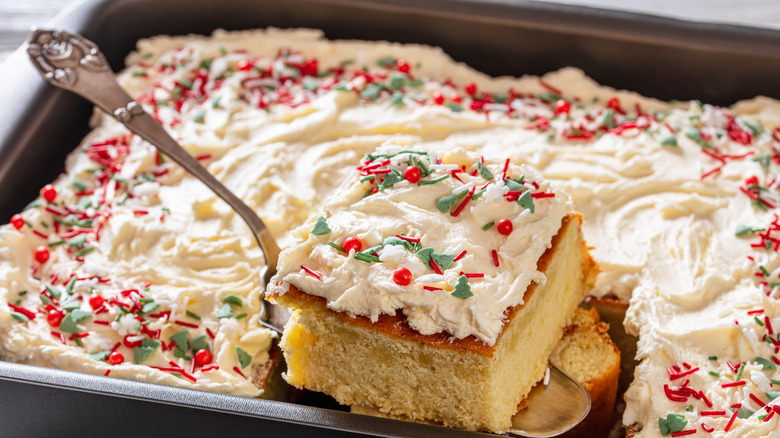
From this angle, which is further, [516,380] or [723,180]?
[723,180]

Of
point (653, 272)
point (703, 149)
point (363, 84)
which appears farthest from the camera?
point (363, 84)

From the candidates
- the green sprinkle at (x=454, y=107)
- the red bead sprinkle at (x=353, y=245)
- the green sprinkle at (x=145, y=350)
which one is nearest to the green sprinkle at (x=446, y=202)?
the red bead sprinkle at (x=353, y=245)

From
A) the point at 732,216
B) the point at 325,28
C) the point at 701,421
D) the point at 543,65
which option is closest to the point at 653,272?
the point at 732,216

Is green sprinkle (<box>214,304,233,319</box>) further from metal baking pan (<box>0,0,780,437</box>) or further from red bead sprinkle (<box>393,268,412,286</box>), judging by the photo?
red bead sprinkle (<box>393,268,412,286</box>)

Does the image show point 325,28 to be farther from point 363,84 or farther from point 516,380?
point 516,380

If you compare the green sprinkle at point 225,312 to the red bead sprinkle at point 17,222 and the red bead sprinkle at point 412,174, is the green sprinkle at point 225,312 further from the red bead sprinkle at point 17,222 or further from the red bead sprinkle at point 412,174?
the red bead sprinkle at point 17,222

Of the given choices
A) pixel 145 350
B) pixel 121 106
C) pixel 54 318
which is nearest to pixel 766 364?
pixel 145 350

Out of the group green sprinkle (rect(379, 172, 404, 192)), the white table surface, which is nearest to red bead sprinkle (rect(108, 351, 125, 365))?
green sprinkle (rect(379, 172, 404, 192))
